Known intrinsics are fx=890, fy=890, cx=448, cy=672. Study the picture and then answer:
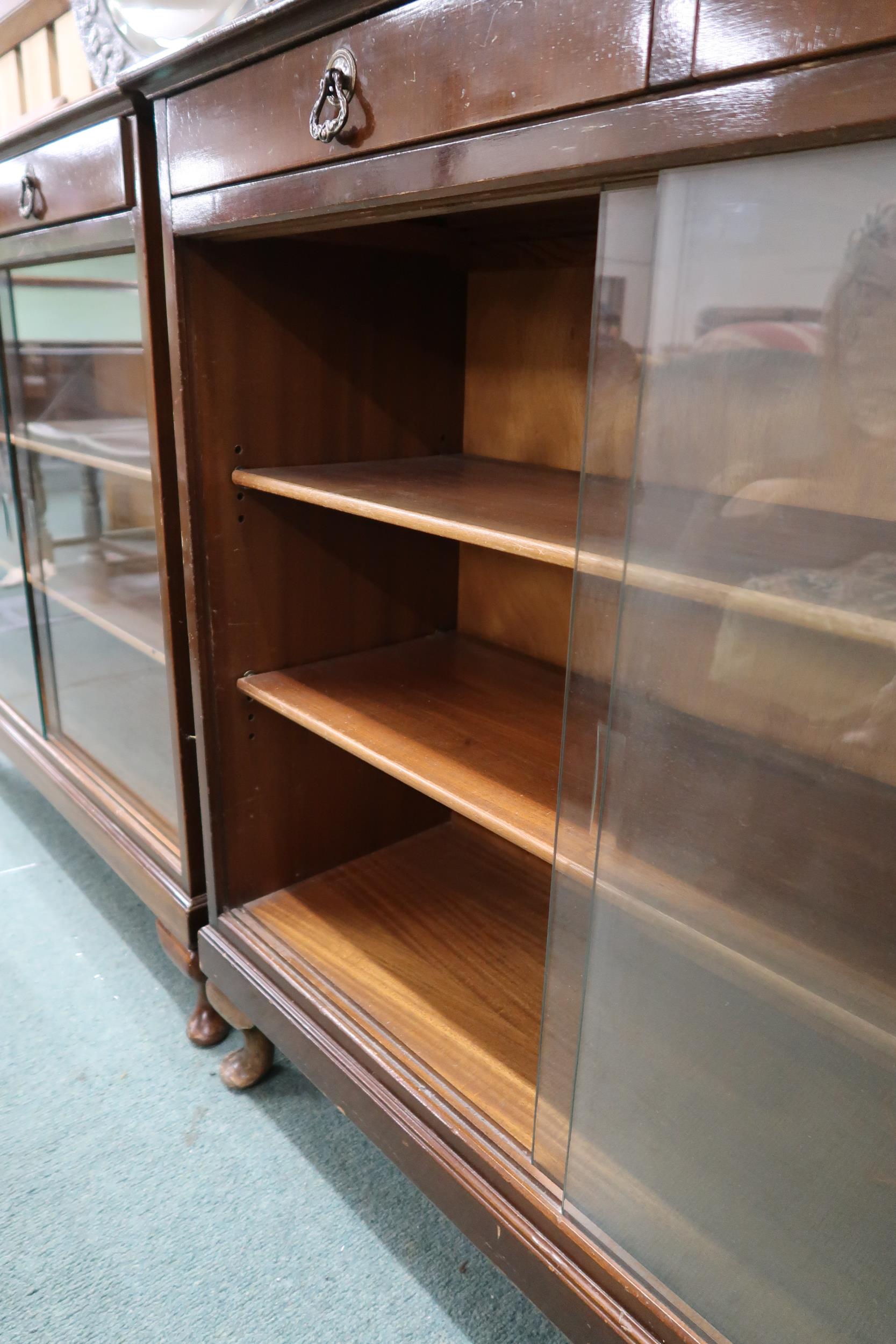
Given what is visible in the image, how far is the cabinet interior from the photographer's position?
3.13ft

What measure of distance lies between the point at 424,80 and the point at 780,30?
0.28 m

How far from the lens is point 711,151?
497 mm

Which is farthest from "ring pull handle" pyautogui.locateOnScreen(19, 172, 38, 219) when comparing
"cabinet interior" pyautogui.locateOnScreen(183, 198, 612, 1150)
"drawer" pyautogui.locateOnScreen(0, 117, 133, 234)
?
"cabinet interior" pyautogui.locateOnScreen(183, 198, 612, 1150)

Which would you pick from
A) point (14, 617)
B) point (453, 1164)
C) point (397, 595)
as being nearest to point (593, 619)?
point (453, 1164)

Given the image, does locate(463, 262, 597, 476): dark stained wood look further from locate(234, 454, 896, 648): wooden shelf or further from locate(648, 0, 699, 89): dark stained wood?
locate(648, 0, 699, 89): dark stained wood

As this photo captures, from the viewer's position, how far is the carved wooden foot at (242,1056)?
1211mm

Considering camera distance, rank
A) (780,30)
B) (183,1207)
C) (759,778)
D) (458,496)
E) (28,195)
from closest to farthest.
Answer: (780,30) < (759,778) < (458,496) < (183,1207) < (28,195)

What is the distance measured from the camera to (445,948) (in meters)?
1.15

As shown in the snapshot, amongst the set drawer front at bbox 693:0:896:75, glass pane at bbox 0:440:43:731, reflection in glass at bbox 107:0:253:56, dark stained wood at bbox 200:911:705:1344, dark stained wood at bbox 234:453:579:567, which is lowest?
dark stained wood at bbox 200:911:705:1344

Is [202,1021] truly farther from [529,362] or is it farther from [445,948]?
[529,362]

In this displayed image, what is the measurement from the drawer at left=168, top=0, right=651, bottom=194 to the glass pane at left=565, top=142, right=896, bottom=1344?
3.5 inches

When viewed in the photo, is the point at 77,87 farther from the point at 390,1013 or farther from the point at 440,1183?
the point at 440,1183

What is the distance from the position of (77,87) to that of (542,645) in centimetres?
155

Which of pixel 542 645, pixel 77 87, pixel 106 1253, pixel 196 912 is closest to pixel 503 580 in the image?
pixel 542 645
